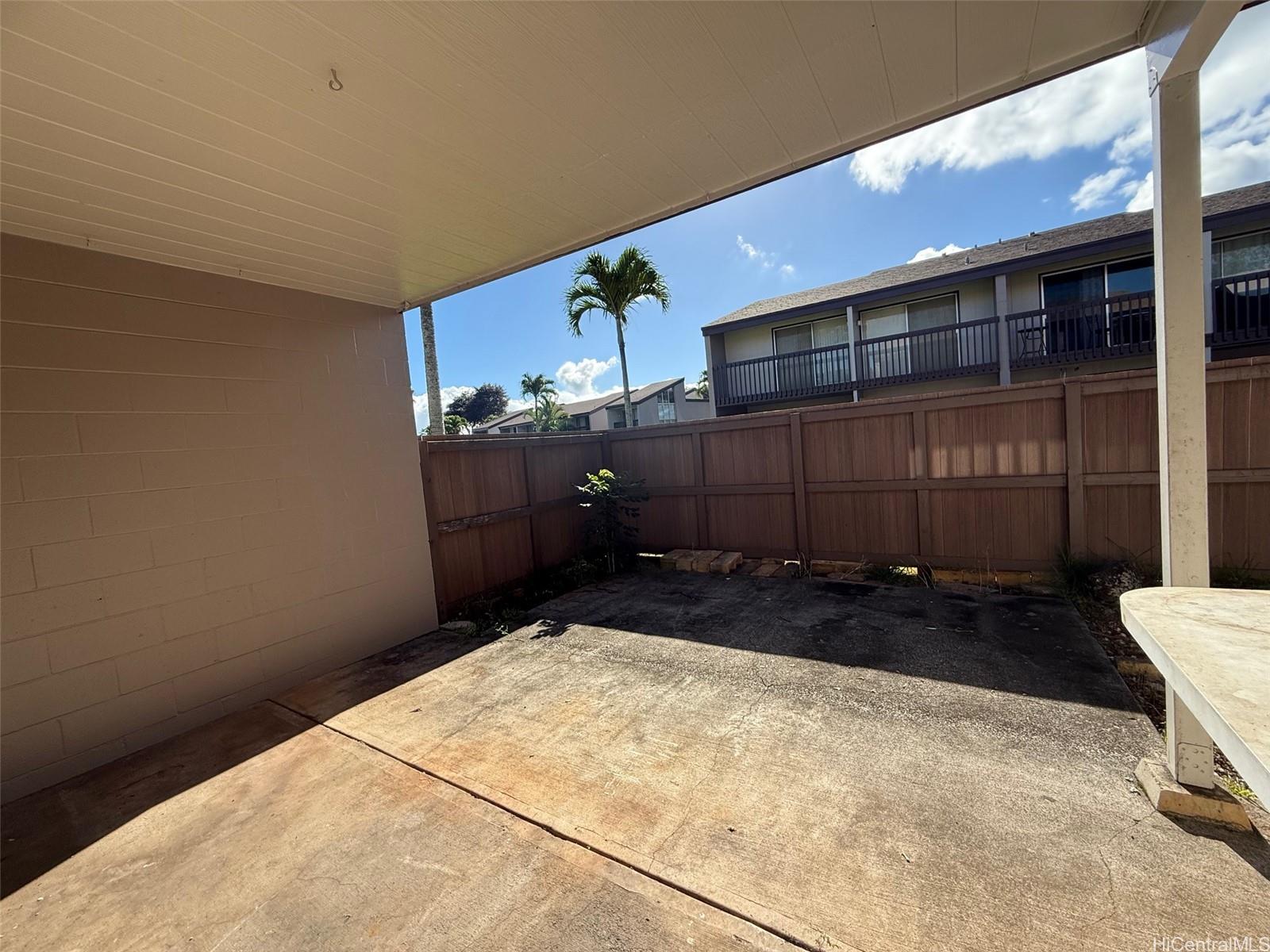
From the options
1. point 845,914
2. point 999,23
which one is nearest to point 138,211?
point 999,23

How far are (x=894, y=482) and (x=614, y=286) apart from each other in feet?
24.1

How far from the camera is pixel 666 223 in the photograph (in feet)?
11.5

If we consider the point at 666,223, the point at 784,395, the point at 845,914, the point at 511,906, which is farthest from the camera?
the point at 784,395

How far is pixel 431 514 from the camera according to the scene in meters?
4.73

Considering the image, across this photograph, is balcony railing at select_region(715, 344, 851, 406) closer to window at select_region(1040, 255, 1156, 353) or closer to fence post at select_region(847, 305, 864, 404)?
fence post at select_region(847, 305, 864, 404)

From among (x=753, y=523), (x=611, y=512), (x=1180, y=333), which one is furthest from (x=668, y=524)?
(x=1180, y=333)

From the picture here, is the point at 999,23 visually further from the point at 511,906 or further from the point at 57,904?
the point at 57,904

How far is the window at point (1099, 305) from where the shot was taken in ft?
25.1

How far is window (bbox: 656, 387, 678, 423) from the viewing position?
1029 inches

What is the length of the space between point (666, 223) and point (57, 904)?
15.0 feet

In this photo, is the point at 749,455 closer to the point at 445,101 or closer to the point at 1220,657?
the point at 445,101

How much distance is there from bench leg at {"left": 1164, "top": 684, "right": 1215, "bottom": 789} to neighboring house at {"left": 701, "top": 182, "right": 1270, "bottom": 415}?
8.41m

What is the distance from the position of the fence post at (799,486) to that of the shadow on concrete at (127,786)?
165 inches

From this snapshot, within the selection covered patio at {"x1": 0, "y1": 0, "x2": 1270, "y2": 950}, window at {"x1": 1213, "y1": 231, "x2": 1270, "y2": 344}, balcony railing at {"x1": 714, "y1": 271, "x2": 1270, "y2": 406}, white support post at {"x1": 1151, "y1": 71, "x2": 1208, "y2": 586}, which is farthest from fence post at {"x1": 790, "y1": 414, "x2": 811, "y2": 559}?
window at {"x1": 1213, "y1": 231, "x2": 1270, "y2": 344}
